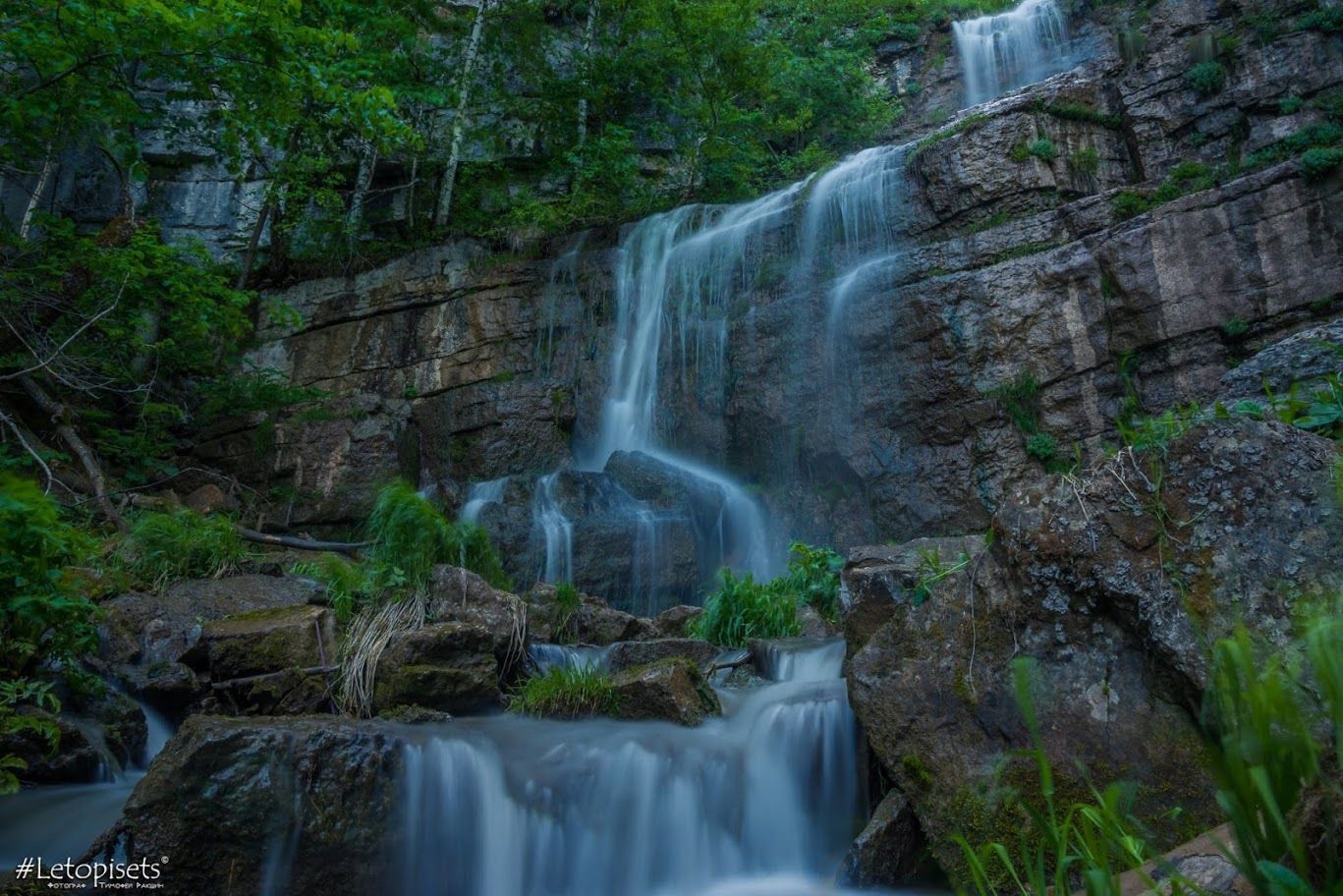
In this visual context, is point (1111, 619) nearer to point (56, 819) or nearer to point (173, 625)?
point (56, 819)

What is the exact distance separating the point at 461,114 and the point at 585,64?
289 centimetres

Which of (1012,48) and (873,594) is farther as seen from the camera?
(1012,48)

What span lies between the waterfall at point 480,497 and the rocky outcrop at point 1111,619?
7980 mm

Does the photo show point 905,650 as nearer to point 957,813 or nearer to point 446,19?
point 957,813

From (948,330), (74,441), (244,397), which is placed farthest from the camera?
(244,397)

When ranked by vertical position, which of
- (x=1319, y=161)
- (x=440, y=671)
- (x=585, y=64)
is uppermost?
(x=585, y=64)

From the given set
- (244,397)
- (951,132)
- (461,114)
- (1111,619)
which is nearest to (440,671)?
(1111,619)

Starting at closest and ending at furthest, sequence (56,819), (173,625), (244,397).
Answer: (56,819)
(173,625)
(244,397)

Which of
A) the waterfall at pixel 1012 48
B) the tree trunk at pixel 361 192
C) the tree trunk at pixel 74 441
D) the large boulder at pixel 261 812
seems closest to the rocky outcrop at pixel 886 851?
the large boulder at pixel 261 812

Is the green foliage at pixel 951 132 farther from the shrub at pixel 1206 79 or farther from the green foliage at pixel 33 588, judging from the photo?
the green foliage at pixel 33 588

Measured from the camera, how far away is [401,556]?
698 cm

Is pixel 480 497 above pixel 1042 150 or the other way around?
the other way around

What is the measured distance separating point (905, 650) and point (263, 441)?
11696mm

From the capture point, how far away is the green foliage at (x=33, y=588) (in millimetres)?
4336
